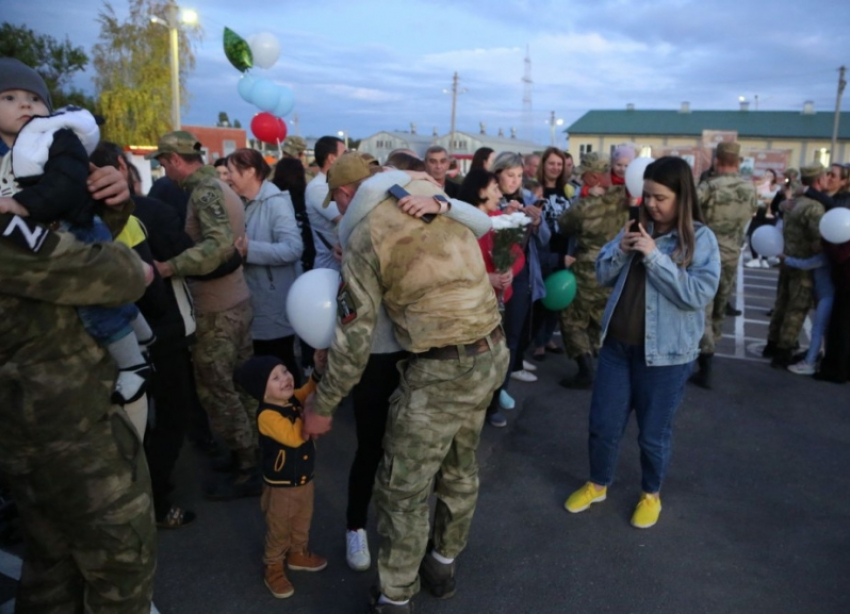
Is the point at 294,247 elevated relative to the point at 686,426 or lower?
elevated

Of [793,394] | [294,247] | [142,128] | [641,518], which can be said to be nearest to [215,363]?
[294,247]

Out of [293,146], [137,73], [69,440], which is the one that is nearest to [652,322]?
[69,440]

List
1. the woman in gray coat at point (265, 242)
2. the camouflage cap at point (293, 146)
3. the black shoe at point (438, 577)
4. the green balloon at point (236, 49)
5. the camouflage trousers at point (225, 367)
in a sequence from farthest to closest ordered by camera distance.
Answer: the green balloon at point (236, 49) → the camouflage cap at point (293, 146) → the woman in gray coat at point (265, 242) → the camouflage trousers at point (225, 367) → the black shoe at point (438, 577)

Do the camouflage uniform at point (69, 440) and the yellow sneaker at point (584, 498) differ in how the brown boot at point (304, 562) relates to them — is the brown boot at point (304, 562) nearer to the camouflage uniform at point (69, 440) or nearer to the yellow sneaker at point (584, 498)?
the camouflage uniform at point (69, 440)

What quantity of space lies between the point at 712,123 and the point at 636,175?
A: 59384 millimetres

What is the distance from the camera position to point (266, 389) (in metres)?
2.77

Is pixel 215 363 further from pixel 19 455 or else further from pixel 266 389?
pixel 19 455

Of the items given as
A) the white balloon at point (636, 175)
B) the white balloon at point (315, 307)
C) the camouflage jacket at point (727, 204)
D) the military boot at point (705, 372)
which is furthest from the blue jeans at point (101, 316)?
the camouflage jacket at point (727, 204)

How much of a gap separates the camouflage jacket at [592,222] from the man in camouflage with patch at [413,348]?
3033 mm

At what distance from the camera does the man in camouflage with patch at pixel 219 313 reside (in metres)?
3.41

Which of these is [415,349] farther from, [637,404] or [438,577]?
[637,404]

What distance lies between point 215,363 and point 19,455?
171cm

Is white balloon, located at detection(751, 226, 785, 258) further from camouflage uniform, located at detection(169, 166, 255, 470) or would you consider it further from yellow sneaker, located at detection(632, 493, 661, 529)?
camouflage uniform, located at detection(169, 166, 255, 470)

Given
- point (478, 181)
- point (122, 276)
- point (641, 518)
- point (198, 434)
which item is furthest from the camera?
point (198, 434)
